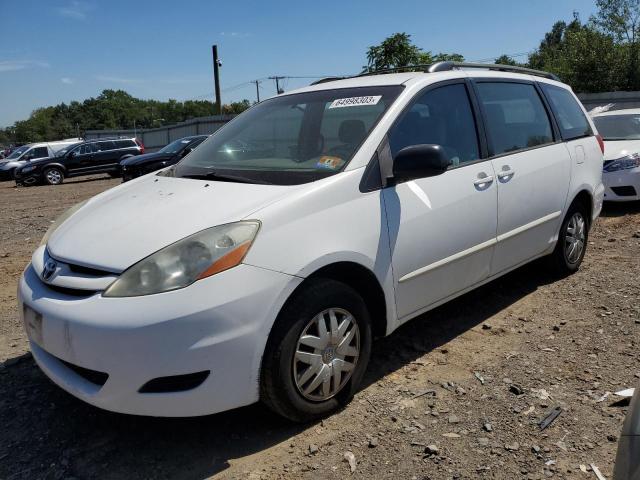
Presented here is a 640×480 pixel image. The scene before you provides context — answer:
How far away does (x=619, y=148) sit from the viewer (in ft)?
26.4

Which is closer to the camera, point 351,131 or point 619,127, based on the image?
point 351,131

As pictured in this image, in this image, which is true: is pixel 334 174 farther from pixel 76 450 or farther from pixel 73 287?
pixel 76 450

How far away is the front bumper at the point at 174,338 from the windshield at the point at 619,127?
8095mm

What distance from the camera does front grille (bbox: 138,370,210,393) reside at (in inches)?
89.6

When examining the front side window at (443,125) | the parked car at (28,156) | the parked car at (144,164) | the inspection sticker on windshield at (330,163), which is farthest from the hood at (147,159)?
the parked car at (28,156)

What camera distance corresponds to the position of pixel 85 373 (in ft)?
7.99

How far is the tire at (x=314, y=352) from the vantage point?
244 cm

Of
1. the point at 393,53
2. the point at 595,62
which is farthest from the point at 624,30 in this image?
the point at 393,53

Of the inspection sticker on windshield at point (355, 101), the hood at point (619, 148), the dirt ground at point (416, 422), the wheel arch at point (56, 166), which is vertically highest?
the inspection sticker on windshield at point (355, 101)

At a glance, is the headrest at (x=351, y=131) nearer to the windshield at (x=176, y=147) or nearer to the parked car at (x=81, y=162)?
the windshield at (x=176, y=147)

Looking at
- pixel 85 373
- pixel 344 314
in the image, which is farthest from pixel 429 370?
pixel 85 373

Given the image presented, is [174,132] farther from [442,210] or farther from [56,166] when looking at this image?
[442,210]

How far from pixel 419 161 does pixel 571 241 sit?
2.51 meters

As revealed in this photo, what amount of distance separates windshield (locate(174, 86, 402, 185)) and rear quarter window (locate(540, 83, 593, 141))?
6.70 ft
